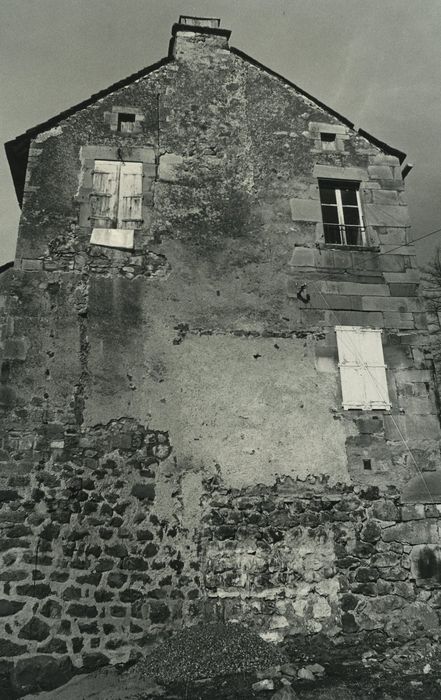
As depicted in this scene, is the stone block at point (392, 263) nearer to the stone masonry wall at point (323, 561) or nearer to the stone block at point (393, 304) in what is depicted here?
the stone block at point (393, 304)

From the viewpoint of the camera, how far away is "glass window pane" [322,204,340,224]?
820 centimetres

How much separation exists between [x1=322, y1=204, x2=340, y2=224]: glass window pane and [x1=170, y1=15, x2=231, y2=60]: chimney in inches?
128

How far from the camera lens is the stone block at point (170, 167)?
7895 mm

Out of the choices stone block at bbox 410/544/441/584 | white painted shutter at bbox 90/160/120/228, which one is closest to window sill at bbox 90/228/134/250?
white painted shutter at bbox 90/160/120/228

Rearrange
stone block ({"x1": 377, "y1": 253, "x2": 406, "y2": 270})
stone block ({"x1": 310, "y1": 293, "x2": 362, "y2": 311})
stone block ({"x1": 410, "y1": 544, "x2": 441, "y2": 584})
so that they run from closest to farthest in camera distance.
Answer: stone block ({"x1": 410, "y1": 544, "x2": 441, "y2": 584})
stone block ({"x1": 310, "y1": 293, "x2": 362, "y2": 311})
stone block ({"x1": 377, "y1": 253, "x2": 406, "y2": 270})

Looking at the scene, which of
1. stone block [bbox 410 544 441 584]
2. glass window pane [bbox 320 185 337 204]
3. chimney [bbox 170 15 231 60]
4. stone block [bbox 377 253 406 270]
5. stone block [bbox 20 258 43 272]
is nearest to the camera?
stone block [bbox 410 544 441 584]

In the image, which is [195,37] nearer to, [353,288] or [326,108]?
[326,108]

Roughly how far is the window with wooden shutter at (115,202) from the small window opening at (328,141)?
117 inches

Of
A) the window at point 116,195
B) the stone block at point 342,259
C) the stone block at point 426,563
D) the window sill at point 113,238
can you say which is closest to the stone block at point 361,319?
the stone block at point 342,259

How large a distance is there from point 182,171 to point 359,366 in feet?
12.7

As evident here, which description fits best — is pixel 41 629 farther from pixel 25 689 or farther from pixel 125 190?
pixel 125 190

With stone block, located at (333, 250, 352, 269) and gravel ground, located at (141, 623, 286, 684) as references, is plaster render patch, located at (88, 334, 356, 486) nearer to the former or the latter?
stone block, located at (333, 250, 352, 269)

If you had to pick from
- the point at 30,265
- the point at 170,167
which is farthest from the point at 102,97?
the point at 30,265

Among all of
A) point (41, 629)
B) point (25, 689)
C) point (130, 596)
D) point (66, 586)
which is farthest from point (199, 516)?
point (25, 689)
